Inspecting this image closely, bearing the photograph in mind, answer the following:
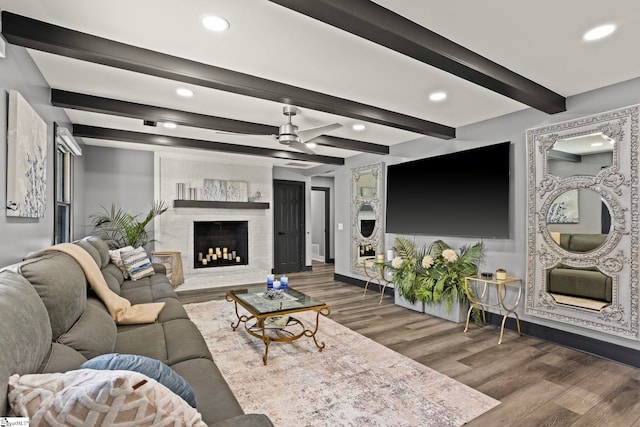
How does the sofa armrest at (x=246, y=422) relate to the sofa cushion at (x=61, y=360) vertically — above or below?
below

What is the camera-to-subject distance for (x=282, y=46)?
7.52 ft

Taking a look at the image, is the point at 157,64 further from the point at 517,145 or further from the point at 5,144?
the point at 517,145

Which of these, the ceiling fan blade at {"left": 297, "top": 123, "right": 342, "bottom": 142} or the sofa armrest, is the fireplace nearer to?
the ceiling fan blade at {"left": 297, "top": 123, "right": 342, "bottom": 142}

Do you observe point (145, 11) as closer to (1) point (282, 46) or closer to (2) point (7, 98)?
(1) point (282, 46)

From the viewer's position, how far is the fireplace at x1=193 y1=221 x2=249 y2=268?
20.9 feet

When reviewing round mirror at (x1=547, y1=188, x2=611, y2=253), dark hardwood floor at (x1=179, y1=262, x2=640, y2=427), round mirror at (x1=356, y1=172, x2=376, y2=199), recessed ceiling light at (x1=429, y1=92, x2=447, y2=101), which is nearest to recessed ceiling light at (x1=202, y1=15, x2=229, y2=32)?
recessed ceiling light at (x1=429, y1=92, x2=447, y2=101)

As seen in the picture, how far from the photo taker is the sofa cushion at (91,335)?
1.56 metres

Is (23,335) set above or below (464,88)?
below

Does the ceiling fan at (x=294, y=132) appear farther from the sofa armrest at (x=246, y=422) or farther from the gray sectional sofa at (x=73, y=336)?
the sofa armrest at (x=246, y=422)

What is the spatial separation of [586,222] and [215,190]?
5.54 meters

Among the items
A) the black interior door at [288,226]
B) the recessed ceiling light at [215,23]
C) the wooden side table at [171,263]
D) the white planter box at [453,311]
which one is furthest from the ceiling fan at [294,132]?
the black interior door at [288,226]

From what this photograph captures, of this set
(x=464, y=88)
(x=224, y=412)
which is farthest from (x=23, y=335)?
(x=464, y=88)

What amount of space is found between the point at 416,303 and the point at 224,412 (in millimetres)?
3528

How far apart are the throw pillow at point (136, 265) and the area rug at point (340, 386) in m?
1.37
